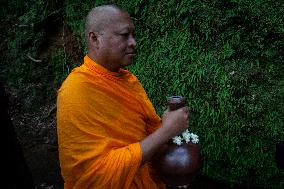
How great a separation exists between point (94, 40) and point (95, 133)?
731 millimetres

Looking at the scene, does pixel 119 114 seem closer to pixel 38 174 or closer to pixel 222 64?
pixel 222 64

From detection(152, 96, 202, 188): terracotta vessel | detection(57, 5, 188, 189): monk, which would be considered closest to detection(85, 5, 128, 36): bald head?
detection(57, 5, 188, 189): monk

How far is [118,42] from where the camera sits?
2654mm

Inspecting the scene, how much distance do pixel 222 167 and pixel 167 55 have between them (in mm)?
1853

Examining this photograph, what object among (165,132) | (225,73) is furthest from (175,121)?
(225,73)

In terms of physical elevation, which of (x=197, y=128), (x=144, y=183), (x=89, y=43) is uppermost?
(x=89, y=43)

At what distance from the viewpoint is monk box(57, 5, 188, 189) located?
2391 mm

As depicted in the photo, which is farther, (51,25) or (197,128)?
(51,25)

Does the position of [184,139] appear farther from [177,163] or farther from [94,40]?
[94,40]

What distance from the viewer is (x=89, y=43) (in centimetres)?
274

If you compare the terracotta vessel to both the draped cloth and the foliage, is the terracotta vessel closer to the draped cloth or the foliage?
the draped cloth

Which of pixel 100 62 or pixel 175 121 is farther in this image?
pixel 100 62

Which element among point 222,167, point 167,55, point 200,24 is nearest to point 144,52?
point 167,55

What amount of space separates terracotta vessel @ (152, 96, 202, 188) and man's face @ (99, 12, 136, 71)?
0.49m
